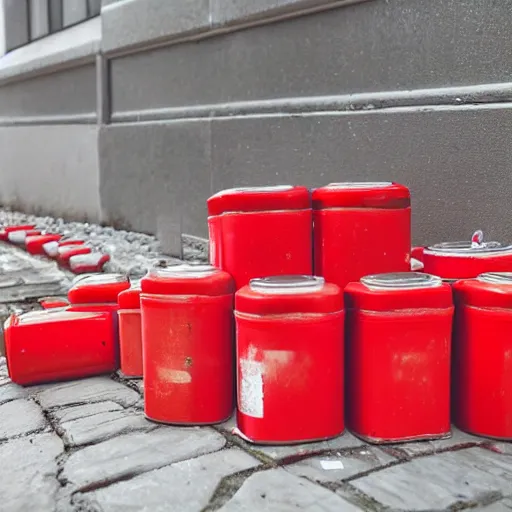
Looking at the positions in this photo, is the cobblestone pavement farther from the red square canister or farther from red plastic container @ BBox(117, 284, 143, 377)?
the red square canister

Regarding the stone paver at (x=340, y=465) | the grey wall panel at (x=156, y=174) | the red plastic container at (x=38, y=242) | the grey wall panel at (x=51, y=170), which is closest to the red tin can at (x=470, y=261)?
the stone paver at (x=340, y=465)

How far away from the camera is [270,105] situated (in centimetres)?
467

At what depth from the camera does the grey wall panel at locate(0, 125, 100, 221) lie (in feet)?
23.9

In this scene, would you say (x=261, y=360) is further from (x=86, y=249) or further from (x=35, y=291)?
(x=86, y=249)

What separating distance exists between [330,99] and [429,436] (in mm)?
2444

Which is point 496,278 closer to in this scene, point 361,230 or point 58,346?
point 361,230

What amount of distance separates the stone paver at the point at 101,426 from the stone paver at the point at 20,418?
11cm

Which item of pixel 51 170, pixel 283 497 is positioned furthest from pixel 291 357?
pixel 51 170

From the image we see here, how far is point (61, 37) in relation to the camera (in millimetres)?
8219

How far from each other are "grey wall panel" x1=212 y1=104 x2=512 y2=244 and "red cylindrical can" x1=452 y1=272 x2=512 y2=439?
3.42ft

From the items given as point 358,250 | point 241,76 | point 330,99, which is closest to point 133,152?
point 241,76

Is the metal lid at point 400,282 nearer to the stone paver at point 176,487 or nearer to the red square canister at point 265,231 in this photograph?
the red square canister at point 265,231

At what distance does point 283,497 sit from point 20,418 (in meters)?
1.18

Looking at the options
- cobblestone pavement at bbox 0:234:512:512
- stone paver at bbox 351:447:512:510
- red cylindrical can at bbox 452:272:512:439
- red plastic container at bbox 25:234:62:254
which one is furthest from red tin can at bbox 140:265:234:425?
red plastic container at bbox 25:234:62:254
